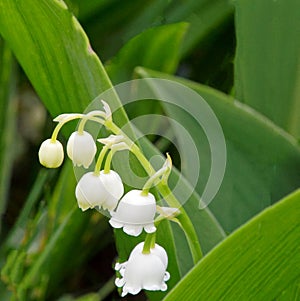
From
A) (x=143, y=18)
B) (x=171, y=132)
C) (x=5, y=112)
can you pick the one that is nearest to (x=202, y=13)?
(x=143, y=18)

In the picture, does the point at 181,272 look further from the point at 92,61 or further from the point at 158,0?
the point at 158,0

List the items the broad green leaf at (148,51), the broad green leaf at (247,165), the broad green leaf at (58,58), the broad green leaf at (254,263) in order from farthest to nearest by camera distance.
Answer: the broad green leaf at (148,51)
the broad green leaf at (247,165)
the broad green leaf at (58,58)
the broad green leaf at (254,263)

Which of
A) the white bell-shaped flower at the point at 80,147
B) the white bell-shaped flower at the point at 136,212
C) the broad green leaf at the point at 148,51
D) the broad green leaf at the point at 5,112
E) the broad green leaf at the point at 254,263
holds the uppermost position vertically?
the white bell-shaped flower at the point at 80,147

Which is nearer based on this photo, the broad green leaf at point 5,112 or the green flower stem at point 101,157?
the green flower stem at point 101,157

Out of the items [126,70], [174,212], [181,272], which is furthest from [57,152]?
[126,70]

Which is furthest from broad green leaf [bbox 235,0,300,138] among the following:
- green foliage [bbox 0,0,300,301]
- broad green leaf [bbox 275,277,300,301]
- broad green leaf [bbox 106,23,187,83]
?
broad green leaf [bbox 275,277,300,301]

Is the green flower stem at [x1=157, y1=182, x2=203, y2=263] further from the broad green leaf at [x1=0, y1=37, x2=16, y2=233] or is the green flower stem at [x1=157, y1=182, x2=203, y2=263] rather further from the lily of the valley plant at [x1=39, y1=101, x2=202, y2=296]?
the broad green leaf at [x1=0, y1=37, x2=16, y2=233]

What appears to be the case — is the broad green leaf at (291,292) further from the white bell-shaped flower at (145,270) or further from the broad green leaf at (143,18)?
the broad green leaf at (143,18)

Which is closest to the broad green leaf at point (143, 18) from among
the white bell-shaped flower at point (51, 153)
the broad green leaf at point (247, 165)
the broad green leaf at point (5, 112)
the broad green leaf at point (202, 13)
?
the broad green leaf at point (202, 13)
